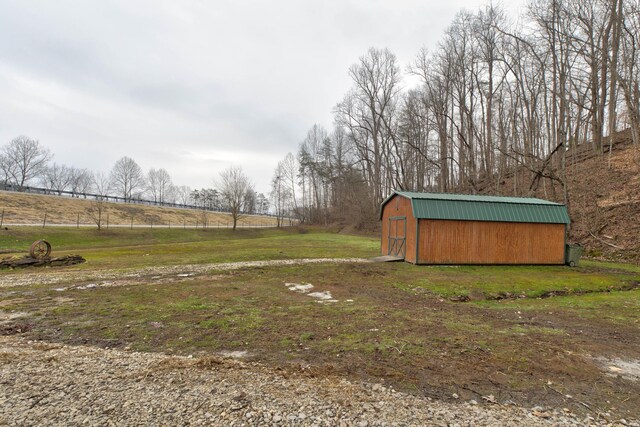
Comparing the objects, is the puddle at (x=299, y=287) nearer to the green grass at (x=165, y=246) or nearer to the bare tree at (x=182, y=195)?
the green grass at (x=165, y=246)

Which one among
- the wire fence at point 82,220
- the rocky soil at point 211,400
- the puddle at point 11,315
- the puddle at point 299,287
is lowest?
the puddle at point 11,315

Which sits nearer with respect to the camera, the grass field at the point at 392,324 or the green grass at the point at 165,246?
the grass field at the point at 392,324

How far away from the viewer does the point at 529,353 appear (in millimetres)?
4750

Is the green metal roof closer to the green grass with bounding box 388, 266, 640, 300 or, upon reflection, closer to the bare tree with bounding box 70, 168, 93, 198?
the green grass with bounding box 388, 266, 640, 300

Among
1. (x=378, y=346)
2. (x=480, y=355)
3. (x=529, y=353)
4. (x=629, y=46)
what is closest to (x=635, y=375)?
(x=529, y=353)

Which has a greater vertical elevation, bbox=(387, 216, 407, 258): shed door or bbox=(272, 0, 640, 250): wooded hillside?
bbox=(272, 0, 640, 250): wooded hillside

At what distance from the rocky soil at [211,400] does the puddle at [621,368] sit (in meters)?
1.40

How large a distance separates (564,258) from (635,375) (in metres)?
14.0

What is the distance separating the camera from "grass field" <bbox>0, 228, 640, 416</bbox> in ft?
13.1

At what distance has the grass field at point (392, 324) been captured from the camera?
13.1 ft

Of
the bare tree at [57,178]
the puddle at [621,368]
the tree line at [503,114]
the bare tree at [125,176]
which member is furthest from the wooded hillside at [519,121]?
the bare tree at [57,178]

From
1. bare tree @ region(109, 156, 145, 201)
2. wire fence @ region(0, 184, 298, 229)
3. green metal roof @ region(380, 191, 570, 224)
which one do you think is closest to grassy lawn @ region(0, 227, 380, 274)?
wire fence @ region(0, 184, 298, 229)

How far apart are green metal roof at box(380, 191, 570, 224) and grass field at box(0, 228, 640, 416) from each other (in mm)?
3947

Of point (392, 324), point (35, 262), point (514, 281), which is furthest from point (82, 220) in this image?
point (514, 281)
